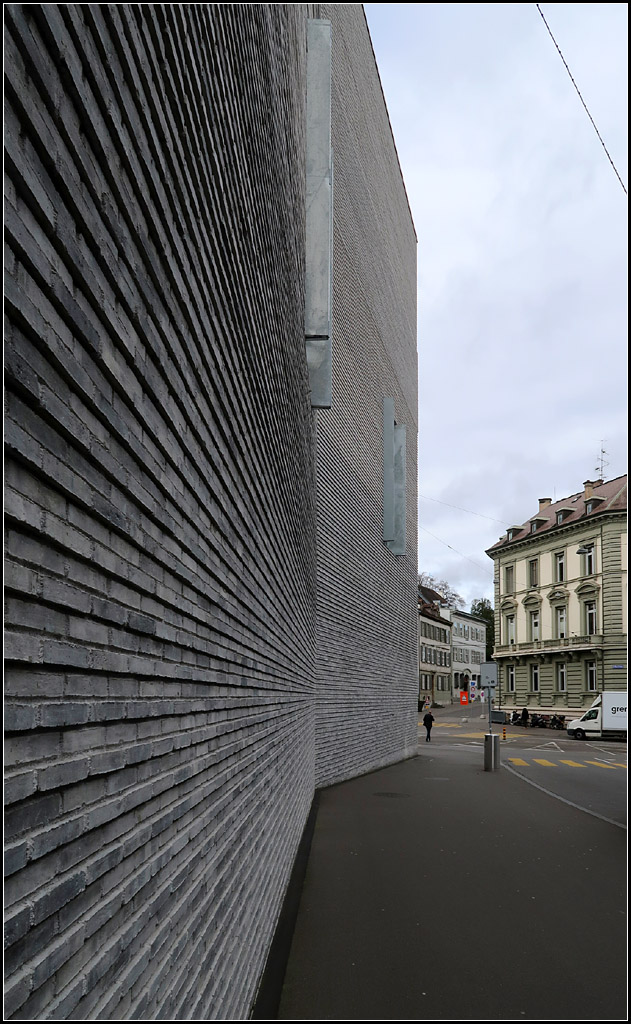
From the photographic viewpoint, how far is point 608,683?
51.2 metres

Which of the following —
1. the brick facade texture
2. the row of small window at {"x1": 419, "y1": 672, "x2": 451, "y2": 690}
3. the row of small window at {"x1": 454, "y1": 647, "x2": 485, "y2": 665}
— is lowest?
the row of small window at {"x1": 419, "y1": 672, "x2": 451, "y2": 690}

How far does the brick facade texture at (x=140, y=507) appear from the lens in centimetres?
156

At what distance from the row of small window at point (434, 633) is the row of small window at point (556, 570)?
772 inches

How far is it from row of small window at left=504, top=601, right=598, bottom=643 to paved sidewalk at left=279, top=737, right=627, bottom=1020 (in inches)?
1572

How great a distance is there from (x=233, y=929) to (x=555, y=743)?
1546 inches

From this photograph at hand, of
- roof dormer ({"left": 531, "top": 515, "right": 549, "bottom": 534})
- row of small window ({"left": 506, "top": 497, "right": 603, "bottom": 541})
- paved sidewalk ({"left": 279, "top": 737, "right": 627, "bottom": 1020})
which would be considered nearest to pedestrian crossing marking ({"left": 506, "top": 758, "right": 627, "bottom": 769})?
paved sidewalk ({"left": 279, "top": 737, "right": 627, "bottom": 1020})

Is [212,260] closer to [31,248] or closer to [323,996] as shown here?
[31,248]

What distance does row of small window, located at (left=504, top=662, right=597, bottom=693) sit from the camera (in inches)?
2088

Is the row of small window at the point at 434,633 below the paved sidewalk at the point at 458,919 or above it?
below

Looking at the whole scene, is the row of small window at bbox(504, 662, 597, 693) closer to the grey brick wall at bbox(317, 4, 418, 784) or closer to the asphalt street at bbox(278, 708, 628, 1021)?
the grey brick wall at bbox(317, 4, 418, 784)

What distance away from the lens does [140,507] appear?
2.47m

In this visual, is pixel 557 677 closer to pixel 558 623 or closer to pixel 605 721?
pixel 558 623

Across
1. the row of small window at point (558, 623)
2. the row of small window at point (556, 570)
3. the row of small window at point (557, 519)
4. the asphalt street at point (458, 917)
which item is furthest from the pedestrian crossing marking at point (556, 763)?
the row of small window at point (557, 519)

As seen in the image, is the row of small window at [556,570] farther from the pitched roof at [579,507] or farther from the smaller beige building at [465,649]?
the smaller beige building at [465,649]
